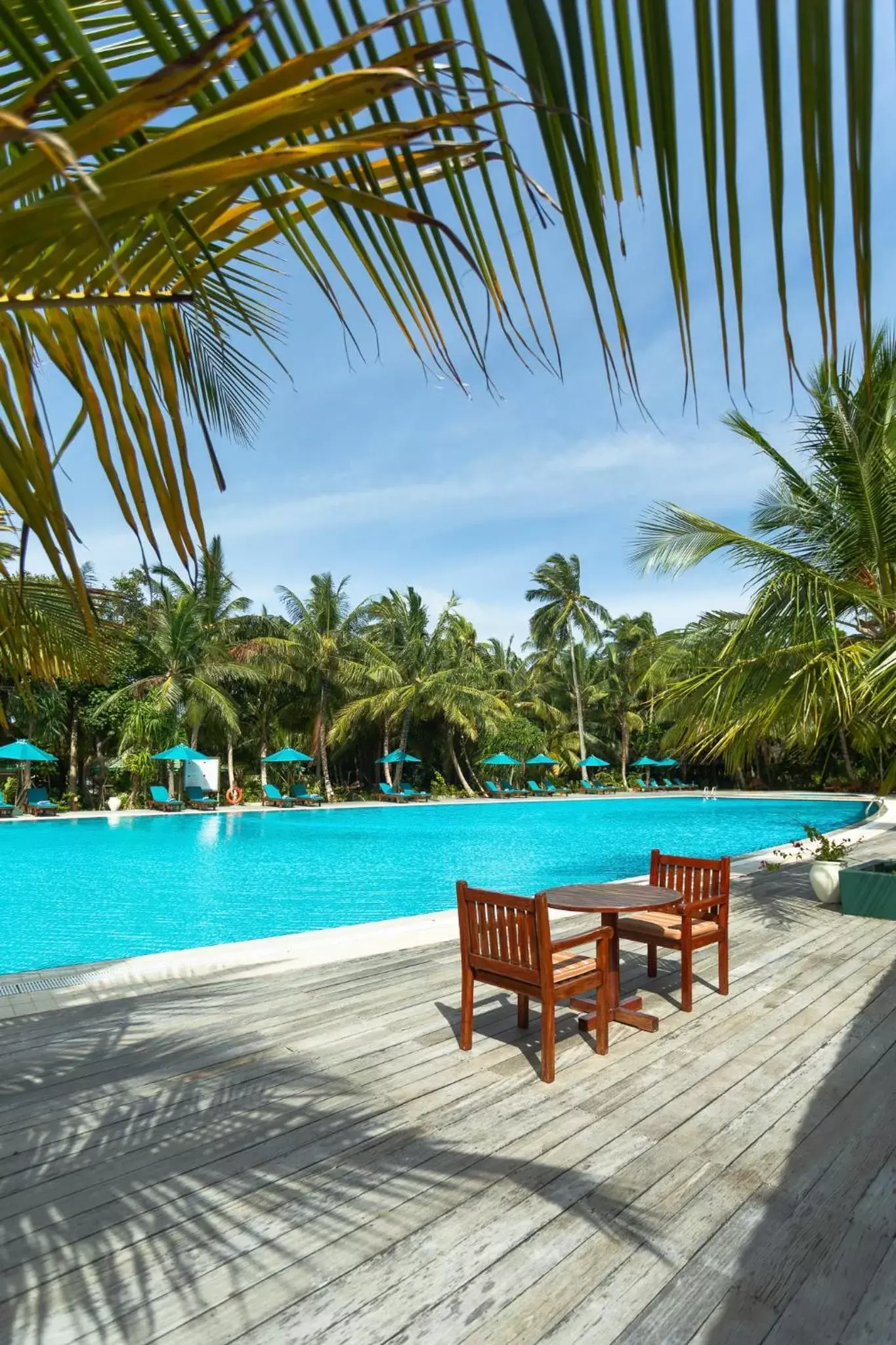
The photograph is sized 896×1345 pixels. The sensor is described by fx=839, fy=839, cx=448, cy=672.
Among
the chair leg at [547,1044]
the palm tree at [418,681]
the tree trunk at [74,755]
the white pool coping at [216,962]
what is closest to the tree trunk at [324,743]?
the palm tree at [418,681]

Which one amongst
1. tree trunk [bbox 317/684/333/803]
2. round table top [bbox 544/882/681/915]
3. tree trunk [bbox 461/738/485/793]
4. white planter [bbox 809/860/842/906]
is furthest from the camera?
tree trunk [bbox 461/738/485/793]

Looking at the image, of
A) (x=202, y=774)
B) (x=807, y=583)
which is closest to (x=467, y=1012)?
(x=807, y=583)

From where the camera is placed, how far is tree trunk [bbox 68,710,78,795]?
2719 centimetres

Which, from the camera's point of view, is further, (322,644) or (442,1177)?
(322,644)

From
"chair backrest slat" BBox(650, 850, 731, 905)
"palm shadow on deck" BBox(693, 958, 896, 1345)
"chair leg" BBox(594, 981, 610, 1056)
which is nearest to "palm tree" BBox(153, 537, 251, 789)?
"chair backrest slat" BBox(650, 850, 731, 905)

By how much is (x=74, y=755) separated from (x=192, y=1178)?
26909 millimetres

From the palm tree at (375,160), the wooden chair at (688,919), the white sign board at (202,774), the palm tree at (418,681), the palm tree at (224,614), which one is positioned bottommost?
the wooden chair at (688,919)

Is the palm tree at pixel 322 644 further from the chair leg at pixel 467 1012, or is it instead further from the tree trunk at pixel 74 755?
the chair leg at pixel 467 1012

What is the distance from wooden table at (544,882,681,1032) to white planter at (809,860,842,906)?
3.62 meters

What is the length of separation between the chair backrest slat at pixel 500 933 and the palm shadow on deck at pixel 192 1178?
0.66 meters

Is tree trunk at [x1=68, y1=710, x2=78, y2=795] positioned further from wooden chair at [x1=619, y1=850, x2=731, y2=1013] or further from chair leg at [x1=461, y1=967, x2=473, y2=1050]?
chair leg at [x1=461, y1=967, x2=473, y2=1050]

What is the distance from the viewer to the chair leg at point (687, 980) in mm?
4824

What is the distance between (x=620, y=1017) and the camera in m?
4.65

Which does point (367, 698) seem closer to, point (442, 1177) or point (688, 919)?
point (688, 919)
